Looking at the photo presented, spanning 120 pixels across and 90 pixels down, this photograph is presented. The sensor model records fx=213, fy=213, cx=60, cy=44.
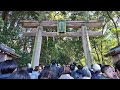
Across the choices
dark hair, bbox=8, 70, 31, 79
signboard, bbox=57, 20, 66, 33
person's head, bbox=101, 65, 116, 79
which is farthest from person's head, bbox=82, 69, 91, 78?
signboard, bbox=57, 20, 66, 33

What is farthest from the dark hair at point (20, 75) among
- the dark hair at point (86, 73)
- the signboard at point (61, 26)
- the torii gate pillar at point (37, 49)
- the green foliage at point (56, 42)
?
the signboard at point (61, 26)

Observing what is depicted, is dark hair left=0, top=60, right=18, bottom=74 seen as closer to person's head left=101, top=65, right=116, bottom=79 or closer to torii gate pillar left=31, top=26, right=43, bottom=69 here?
person's head left=101, top=65, right=116, bottom=79

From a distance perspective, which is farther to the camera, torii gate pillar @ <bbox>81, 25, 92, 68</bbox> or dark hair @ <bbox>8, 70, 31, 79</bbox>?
torii gate pillar @ <bbox>81, 25, 92, 68</bbox>

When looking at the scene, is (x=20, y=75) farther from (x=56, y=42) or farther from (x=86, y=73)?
(x=56, y=42)

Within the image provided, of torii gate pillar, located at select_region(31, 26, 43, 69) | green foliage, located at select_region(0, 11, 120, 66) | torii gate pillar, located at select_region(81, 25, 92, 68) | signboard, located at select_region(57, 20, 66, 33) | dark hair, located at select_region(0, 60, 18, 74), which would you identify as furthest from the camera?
green foliage, located at select_region(0, 11, 120, 66)

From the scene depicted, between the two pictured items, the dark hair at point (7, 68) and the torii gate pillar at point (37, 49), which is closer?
the dark hair at point (7, 68)

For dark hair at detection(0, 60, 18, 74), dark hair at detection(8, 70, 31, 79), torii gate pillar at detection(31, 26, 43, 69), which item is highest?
torii gate pillar at detection(31, 26, 43, 69)

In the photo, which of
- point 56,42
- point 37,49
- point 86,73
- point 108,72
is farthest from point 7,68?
point 56,42

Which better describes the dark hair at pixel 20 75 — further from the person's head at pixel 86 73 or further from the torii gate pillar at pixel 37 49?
the torii gate pillar at pixel 37 49
